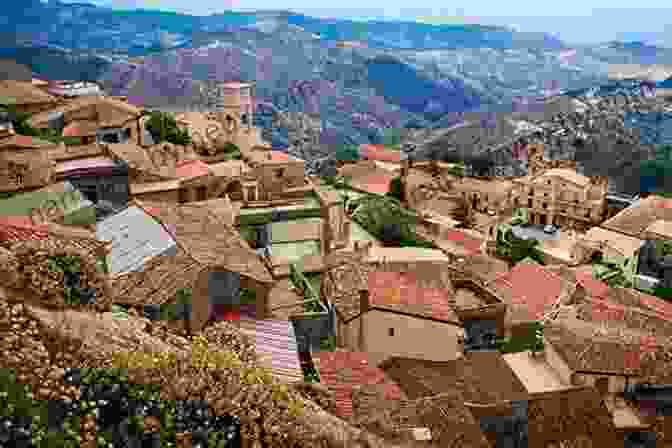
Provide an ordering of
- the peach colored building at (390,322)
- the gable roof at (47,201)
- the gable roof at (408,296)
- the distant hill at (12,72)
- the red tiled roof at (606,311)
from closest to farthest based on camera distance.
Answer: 1. the peach colored building at (390,322)
2. the gable roof at (408,296)
3. the gable roof at (47,201)
4. the red tiled roof at (606,311)
5. the distant hill at (12,72)

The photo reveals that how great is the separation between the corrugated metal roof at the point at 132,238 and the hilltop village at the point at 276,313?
0.09 metres

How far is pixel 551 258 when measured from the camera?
151 feet

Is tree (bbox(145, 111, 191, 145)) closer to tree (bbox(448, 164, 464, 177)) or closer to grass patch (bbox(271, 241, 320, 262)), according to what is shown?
grass patch (bbox(271, 241, 320, 262))

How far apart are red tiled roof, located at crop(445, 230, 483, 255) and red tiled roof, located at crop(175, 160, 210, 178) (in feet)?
62.0

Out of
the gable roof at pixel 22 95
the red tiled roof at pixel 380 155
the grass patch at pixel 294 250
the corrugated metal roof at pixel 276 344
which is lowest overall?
the red tiled roof at pixel 380 155

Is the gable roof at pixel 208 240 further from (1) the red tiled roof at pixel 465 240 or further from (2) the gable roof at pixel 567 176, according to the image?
(2) the gable roof at pixel 567 176

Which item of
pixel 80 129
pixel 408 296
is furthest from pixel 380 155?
pixel 408 296

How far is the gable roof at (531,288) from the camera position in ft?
98.6

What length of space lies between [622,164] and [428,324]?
86.8m

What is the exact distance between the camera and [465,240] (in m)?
44.6

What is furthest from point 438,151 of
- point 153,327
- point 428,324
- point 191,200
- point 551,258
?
point 153,327

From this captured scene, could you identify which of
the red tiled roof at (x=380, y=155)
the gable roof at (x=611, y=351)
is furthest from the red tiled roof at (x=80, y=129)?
the red tiled roof at (x=380, y=155)

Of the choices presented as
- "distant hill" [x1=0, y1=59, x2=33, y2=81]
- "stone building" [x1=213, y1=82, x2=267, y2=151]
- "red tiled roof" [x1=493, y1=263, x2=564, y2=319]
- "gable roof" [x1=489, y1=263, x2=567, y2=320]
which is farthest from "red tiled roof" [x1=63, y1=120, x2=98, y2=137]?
"distant hill" [x1=0, y1=59, x2=33, y2=81]

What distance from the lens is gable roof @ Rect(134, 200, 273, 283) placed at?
1720cm
